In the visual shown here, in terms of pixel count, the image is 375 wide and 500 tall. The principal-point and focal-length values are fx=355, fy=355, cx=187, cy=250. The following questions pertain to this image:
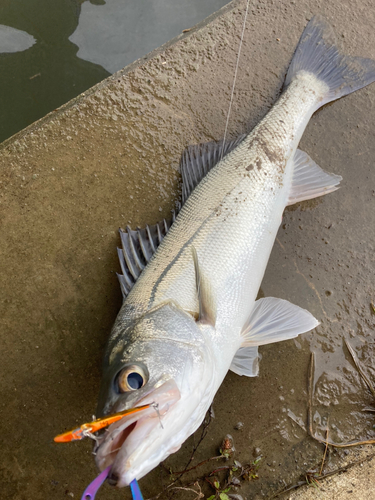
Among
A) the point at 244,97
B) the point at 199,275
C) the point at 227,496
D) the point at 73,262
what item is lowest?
the point at 227,496

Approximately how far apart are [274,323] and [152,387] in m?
1.10

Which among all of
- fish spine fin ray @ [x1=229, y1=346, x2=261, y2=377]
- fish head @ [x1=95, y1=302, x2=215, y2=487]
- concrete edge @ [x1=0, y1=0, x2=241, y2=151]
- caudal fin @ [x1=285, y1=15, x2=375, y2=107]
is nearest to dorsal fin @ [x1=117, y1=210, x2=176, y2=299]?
fish head @ [x1=95, y1=302, x2=215, y2=487]

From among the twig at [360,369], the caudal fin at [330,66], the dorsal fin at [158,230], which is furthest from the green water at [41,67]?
the twig at [360,369]

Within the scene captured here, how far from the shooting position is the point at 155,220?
2.78 metres

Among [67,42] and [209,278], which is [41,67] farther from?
[209,278]

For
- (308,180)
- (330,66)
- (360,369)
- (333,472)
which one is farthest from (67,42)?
(333,472)

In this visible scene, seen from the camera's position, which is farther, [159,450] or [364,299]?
[364,299]

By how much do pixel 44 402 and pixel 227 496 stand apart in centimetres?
144

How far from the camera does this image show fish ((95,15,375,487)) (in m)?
1.64

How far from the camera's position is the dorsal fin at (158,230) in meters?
2.34

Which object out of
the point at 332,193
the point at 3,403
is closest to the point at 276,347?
the point at 332,193

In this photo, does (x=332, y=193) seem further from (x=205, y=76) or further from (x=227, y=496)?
(x=227, y=496)

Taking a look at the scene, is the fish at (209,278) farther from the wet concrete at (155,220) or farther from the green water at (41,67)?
the green water at (41,67)

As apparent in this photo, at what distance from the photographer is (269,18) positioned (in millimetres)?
3029
